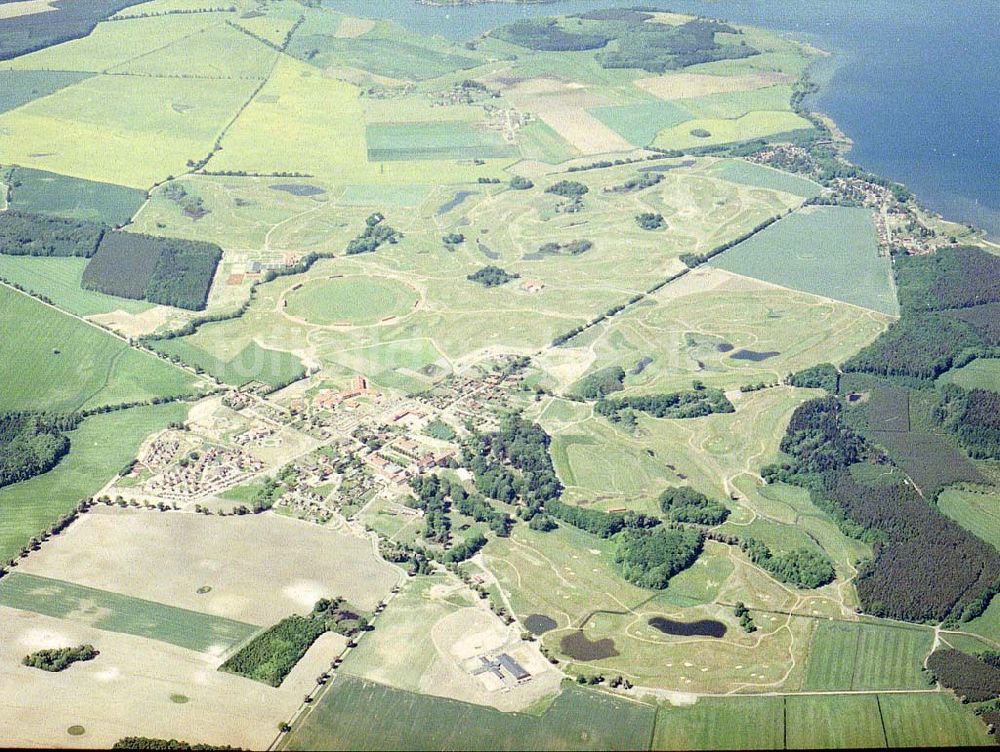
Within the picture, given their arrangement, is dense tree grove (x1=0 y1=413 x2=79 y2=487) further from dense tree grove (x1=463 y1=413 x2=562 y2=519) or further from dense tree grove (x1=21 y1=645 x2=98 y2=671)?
dense tree grove (x1=463 y1=413 x2=562 y2=519)

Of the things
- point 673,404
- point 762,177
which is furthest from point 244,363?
point 762,177

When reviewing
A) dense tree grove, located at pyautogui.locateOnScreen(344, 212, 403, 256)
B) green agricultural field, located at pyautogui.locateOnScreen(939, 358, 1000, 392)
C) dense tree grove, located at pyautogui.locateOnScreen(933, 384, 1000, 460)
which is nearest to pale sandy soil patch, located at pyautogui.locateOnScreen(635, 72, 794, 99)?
dense tree grove, located at pyautogui.locateOnScreen(344, 212, 403, 256)

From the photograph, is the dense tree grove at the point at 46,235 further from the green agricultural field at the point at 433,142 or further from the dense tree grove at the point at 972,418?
the dense tree grove at the point at 972,418

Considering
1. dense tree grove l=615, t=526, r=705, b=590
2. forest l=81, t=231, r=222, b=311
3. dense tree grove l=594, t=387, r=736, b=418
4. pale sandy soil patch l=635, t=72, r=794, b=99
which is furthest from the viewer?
pale sandy soil patch l=635, t=72, r=794, b=99

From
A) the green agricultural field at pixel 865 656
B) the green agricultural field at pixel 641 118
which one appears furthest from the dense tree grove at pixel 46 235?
the green agricultural field at pixel 865 656

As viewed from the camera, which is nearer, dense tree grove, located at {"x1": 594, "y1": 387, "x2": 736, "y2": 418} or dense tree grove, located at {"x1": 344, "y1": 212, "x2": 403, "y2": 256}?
dense tree grove, located at {"x1": 594, "y1": 387, "x2": 736, "y2": 418}

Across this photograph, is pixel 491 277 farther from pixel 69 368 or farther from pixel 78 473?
pixel 78 473
